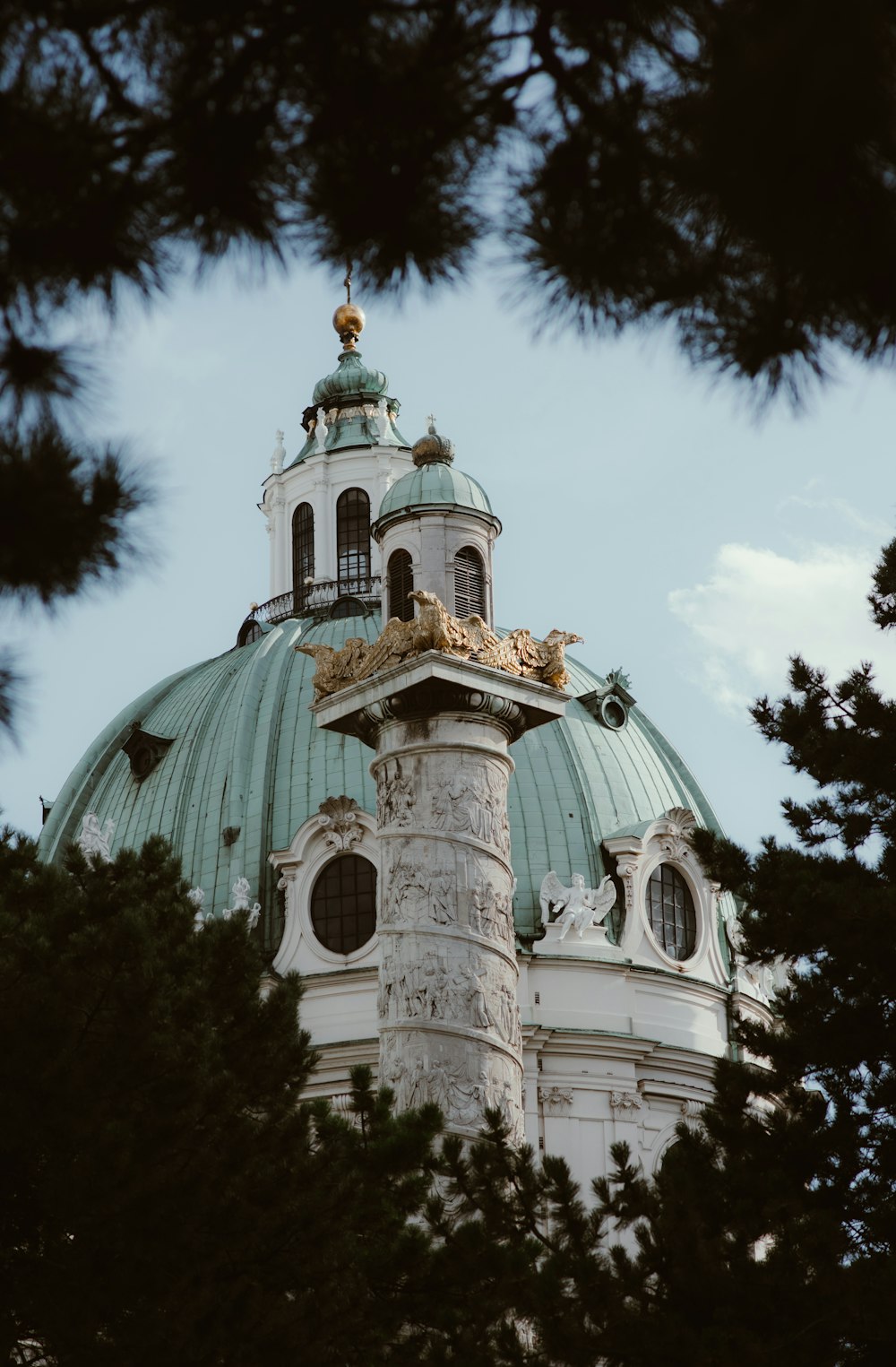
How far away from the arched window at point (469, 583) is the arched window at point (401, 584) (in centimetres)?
61

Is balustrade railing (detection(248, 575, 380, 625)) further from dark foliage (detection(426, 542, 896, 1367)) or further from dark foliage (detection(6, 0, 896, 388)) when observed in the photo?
dark foliage (detection(6, 0, 896, 388))

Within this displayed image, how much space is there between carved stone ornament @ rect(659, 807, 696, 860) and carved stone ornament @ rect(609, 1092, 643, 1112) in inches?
190

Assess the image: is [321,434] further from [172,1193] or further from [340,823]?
[172,1193]

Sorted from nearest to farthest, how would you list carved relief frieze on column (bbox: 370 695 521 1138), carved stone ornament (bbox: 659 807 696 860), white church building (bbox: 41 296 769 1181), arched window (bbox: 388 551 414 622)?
carved relief frieze on column (bbox: 370 695 521 1138) → white church building (bbox: 41 296 769 1181) → arched window (bbox: 388 551 414 622) → carved stone ornament (bbox: 659 807 696 860)

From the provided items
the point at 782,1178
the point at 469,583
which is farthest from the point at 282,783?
the point at 782,1178

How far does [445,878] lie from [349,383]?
3100 cm

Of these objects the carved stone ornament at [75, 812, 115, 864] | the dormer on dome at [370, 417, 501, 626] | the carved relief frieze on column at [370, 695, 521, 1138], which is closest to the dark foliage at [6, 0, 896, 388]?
the carved relief frieze on column at [370, 695, 521, 1138]

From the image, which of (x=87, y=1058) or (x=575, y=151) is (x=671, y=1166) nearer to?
(x=87, y=1058)

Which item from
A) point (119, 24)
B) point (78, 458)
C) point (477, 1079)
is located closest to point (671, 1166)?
point (477, 1079)

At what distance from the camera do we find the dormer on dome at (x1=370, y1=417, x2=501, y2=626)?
23703mm

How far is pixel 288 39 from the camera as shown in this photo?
6.89 meters

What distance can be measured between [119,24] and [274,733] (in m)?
33.1

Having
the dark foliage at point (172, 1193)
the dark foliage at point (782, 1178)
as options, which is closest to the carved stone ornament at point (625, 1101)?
the dark foliage at point (782, 1178)

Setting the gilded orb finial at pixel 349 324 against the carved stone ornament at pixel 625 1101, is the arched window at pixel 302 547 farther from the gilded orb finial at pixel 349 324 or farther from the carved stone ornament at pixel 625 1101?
the carved stone ornament at pixel 625 1101
